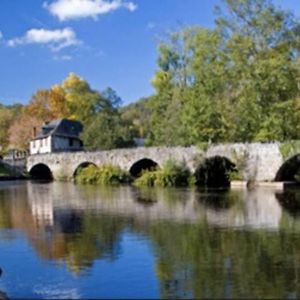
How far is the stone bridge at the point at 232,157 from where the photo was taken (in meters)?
43.4

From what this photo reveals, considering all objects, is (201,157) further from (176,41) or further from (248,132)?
(176,41)

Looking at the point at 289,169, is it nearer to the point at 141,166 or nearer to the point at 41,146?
the point at 141,166

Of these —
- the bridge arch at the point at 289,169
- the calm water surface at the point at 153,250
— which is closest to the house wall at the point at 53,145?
the bridge arch at the point at 289,169

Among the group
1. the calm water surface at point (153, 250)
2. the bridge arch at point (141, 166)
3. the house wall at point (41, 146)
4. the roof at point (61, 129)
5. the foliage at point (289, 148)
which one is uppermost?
the roof at point (61, 129)

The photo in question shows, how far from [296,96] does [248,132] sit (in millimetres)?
4662

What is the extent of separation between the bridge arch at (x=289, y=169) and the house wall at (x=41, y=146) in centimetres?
4202

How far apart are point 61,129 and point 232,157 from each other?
1513 inches

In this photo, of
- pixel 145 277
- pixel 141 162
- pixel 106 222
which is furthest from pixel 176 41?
pixel 145 277

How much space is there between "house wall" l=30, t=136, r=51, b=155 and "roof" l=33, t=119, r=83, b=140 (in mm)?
765

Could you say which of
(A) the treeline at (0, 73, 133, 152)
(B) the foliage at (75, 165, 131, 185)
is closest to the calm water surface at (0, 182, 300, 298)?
(B) the foliage at (75, 165, 131, 185)

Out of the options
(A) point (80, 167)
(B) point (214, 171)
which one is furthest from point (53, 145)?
(B) point (214, 171)

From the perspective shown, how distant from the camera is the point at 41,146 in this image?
84125mm

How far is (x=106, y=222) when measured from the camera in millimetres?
25547

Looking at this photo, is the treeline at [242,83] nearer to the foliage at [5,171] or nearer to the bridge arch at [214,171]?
the bridge arch at [214,171]
